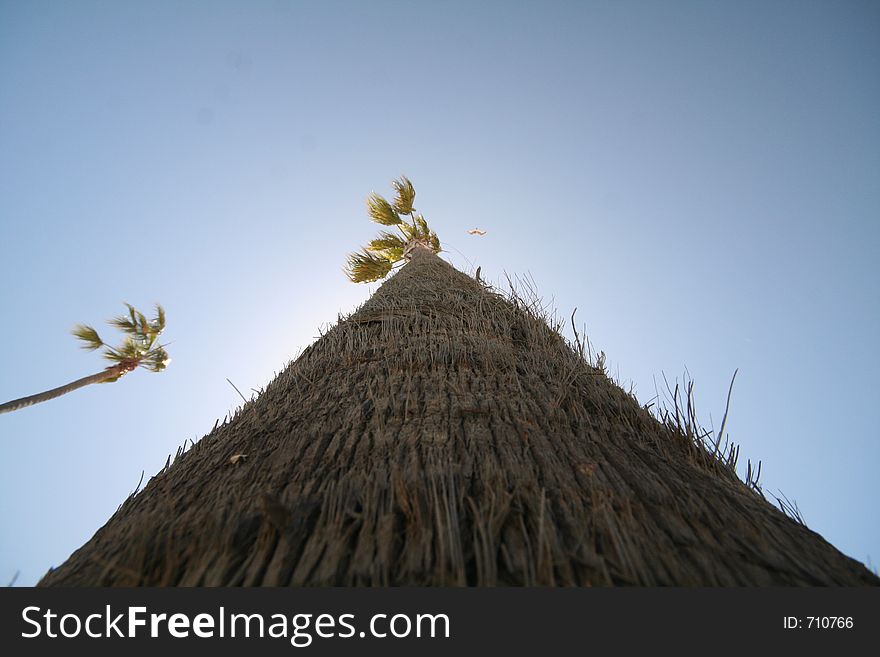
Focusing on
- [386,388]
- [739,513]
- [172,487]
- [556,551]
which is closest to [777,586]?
[739,513]

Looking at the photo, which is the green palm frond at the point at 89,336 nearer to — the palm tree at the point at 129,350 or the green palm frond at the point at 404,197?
the palm tree at the point at 129,350

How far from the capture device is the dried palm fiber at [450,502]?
1.14 m

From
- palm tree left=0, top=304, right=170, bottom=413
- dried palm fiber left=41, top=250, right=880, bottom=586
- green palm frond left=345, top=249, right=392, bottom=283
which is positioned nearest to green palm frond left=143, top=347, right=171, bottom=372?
palm tree left=0, top=304, right=170, bottom=413

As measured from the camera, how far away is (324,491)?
139cm

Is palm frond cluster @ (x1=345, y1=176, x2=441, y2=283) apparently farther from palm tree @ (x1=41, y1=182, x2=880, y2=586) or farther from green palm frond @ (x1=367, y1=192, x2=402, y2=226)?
palm tree @ (x1=41, y1=182, x2=880, y2=586)

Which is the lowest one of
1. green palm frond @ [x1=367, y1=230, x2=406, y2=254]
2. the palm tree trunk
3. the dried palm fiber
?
the dried palm fiber

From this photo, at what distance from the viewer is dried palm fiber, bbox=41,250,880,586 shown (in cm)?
114

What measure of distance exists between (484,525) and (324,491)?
0.49 metres

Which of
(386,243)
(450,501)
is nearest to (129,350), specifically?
(386,243)

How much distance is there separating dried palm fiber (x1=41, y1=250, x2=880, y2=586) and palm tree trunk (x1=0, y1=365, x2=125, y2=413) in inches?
354

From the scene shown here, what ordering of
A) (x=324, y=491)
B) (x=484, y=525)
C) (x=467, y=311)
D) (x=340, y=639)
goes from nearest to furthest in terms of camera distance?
(x=340, y=639)
(x=484, y=525)
(x=324, y=491)
(x=467, y=311)

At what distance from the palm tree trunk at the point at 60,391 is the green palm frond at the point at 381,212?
7.26 m

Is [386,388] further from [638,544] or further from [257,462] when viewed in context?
[638,544]

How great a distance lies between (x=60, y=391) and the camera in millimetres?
9484
